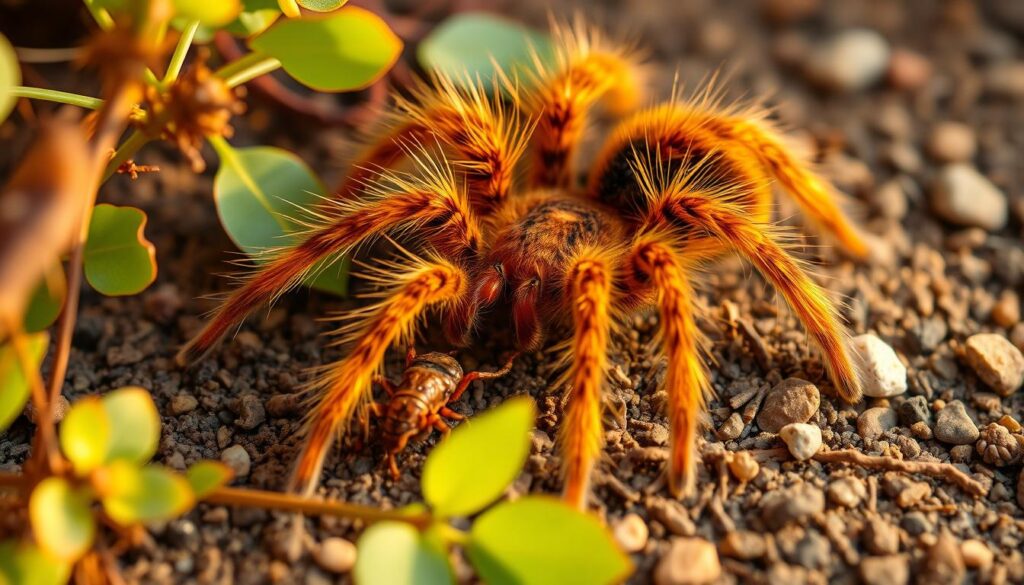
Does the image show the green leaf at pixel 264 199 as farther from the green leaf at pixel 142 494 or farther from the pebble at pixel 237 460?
the green leaf at pixel 142 494

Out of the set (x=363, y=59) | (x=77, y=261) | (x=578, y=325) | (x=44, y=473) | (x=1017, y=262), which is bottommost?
(x=44, y=473)

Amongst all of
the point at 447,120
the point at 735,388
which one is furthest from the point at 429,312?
the point at 735,388

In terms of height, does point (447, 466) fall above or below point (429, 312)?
above

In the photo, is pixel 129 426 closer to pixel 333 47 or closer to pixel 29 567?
pixel 29 567

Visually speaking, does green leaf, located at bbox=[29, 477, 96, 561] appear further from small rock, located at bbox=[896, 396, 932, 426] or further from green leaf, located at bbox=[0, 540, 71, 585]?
small rock, located at bbox=[896, 396, 932, 426]

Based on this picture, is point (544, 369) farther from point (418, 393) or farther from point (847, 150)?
point (847, 150)
